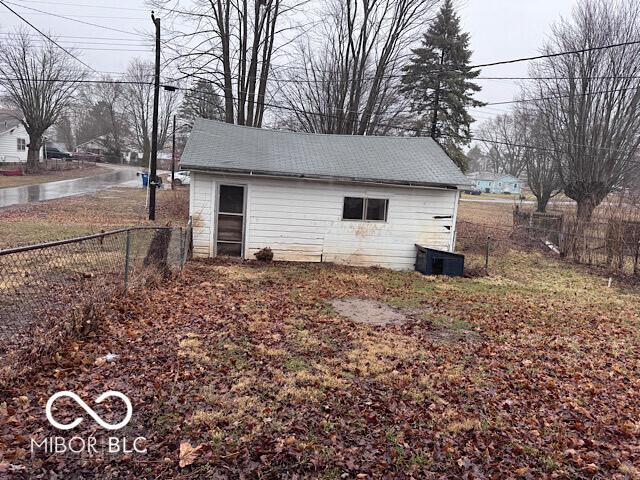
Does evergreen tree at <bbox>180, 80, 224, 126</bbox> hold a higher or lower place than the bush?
Answer: higher

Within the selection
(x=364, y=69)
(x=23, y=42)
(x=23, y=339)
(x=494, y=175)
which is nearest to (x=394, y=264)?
(x=23, y=339)

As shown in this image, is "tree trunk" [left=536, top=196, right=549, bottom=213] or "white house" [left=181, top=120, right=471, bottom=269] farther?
"tree trunk" [left=536, top=196, right=549, bottom=213]

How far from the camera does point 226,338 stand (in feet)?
17.0

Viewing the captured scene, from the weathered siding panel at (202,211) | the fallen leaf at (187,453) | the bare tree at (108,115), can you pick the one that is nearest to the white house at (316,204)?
the weathered siding panel at (202,211)

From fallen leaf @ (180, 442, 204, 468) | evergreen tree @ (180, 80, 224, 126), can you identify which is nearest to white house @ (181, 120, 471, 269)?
fallen leaf @ (180, 442, 204, 468)

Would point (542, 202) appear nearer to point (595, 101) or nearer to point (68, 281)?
point (595, 101)

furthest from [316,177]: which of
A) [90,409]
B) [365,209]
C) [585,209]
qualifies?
[585,209]

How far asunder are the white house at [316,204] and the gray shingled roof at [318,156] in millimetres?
30

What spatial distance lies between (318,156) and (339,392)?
362 inches

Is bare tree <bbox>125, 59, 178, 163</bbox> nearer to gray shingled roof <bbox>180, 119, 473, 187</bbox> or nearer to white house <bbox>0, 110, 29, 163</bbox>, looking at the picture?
white house <bbox>0, 110, 29, 163</bbox>

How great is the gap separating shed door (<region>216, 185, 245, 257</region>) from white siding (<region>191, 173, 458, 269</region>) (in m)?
0.19

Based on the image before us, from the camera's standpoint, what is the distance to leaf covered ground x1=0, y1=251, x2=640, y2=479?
9.59 ft

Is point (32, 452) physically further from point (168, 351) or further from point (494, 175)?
point (494, 175)

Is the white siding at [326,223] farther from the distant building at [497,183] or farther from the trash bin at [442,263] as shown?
the distant building at [497,183]
